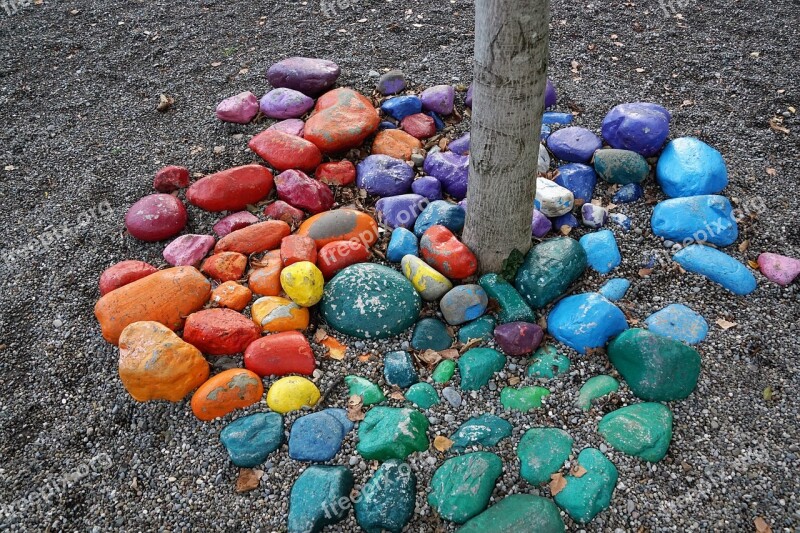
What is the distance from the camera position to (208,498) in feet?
8.26

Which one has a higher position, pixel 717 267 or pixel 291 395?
pixel 291 395

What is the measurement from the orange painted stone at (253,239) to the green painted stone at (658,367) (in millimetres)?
1959

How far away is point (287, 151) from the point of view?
382 cm

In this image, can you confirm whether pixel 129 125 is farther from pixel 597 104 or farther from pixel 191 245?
pixel 597 104

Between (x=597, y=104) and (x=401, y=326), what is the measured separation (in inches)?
98.3

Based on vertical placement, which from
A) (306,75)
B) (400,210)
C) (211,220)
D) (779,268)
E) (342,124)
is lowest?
(779,268)

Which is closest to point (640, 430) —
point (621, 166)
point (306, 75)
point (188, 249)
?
point (621, 166)

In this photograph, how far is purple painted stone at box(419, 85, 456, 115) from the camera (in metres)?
4.31

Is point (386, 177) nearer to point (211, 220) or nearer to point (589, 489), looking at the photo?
point (211, 220)

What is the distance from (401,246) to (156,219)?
58.8 inches

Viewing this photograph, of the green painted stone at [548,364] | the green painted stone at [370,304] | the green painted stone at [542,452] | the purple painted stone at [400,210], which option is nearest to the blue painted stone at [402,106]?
the purple painted stone at [400,210]

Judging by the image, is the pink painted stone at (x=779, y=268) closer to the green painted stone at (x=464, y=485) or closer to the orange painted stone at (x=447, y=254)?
the orange painted stone at (x=447, y=254)

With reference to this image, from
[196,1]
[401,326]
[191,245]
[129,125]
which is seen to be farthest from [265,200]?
[196,1]

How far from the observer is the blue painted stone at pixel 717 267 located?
316 cm
